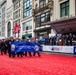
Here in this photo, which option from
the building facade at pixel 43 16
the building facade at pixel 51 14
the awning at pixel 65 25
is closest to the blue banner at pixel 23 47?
the building facade at pixel 43 16

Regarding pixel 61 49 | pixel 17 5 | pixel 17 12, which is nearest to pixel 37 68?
pixel 61 49

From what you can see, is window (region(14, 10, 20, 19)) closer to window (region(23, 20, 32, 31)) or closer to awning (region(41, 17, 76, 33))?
window (region(23, 20, 32, 31))

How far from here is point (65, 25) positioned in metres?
38.2

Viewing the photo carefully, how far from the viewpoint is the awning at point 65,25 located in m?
35.7

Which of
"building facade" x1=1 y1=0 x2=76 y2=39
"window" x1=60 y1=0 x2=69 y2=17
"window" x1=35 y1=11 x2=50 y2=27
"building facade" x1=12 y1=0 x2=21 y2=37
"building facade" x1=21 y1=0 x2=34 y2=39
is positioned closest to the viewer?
"building facade" x1=1 y1=0 x2=76 y2=39

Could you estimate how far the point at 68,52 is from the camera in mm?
25219

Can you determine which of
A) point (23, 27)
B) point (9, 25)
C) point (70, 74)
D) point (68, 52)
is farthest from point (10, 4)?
point (70, 74)

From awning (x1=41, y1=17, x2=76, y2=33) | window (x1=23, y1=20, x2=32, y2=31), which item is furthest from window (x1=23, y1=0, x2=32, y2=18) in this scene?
awning (x1=41, y1=17, x2=76, y2=33)

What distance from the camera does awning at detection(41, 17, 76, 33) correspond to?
35747mm

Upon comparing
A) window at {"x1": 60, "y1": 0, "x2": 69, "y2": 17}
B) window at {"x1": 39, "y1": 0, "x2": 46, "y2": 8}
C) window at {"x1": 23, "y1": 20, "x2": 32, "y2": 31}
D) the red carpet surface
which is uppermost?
window at {"x1": 39, "y1": 0, "x2": 46, "y2": 8}

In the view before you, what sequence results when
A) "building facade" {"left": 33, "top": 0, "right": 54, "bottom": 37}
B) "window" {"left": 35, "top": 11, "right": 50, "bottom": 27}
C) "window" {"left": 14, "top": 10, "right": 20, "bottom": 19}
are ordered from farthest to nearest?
"window" {"left": 14, "top": 10, "right": 20, "bottom": 19} < "window" {"left": 35, "top": 11, "right": 50, "bottom": 27} < "building facade" {"left": 33, "top": 0, "right": 54, "bottom": 37}

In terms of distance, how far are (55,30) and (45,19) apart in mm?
8031

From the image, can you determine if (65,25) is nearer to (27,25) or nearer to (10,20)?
(27,25)

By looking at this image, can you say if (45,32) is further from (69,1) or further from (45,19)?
(69,1)
